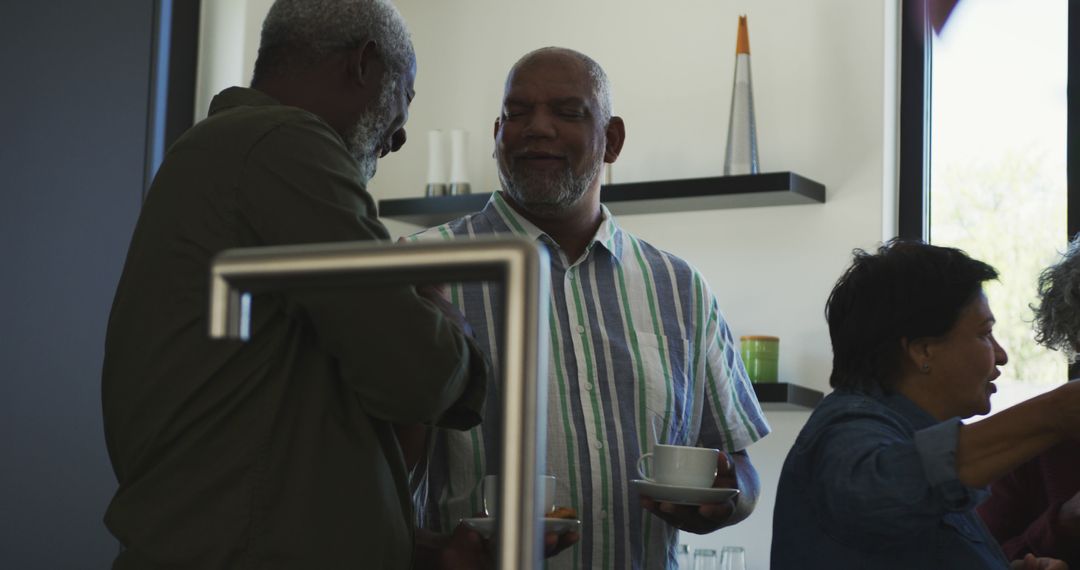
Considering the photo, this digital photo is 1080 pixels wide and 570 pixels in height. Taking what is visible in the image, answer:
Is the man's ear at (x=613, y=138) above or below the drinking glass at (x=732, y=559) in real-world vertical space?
above

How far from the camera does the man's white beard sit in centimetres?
153

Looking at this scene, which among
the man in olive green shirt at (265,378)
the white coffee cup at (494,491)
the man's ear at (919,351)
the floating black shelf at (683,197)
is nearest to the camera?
the man in olive green shirt at (265,378)

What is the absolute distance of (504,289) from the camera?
68 cm

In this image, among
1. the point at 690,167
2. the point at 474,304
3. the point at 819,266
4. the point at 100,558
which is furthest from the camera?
the point at 690,167

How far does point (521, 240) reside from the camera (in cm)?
67

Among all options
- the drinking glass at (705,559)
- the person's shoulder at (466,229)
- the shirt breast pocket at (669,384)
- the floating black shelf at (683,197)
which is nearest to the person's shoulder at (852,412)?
the shirt breast pocket at (669,384)

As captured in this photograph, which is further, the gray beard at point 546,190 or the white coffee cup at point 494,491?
the gray beard at point 546,190

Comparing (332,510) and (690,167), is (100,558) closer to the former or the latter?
(690,167)

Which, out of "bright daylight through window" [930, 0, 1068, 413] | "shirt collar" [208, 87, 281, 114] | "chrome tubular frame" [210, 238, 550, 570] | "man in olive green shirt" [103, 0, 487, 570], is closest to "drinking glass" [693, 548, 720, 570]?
"bright daylight through window" [930, 0, 1068, 413]

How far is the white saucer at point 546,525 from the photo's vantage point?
5.12 ft

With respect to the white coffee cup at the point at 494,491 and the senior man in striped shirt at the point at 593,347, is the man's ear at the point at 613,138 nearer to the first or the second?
the senior man in striped shirt at the point at 593,347

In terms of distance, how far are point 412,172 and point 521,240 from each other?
3.52 meters

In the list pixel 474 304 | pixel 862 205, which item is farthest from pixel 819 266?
pixel 474 304

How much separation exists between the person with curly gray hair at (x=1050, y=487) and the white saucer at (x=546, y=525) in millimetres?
721
